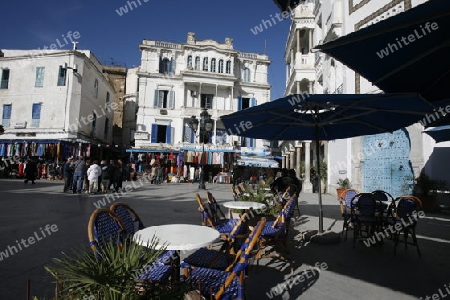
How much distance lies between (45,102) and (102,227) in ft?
79.6

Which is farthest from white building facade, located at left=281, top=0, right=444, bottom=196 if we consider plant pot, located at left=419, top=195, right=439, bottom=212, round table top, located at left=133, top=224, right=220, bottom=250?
round table top, located at left=133, top=224, right=220, bottom=250

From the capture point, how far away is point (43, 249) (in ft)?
13.9

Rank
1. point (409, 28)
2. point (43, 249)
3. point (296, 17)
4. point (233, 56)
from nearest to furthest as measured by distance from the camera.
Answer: point (409, 28) → point (43, 249) → point (296, 17) → point (233, 56)

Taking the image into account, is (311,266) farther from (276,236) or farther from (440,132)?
(440,132)

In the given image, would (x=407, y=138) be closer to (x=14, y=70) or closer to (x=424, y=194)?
(x=424, y=194)

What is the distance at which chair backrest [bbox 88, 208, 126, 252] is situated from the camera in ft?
7.11

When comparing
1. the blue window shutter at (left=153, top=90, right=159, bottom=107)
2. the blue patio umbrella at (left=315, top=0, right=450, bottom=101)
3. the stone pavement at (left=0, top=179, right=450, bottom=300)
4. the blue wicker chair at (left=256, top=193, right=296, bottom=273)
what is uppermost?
the blue window shutter at (left=153, top=90, right=159, bottom=107)

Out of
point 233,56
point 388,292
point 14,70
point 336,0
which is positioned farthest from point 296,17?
point 14,70

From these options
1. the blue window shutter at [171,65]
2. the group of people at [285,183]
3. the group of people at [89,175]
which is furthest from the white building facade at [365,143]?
the blue window shutter at [171,65]

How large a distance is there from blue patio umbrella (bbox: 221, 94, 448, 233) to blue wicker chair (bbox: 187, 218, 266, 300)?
6.29 feet

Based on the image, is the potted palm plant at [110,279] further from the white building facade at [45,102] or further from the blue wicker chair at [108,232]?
the white building facade at [45,102]

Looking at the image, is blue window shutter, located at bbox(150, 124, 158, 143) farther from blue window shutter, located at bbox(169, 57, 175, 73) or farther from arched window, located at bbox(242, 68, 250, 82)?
arched window, located at bbox(242, 68, 250, 82)

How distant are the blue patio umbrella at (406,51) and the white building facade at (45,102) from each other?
21.9 metres

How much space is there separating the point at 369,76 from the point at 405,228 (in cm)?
299
